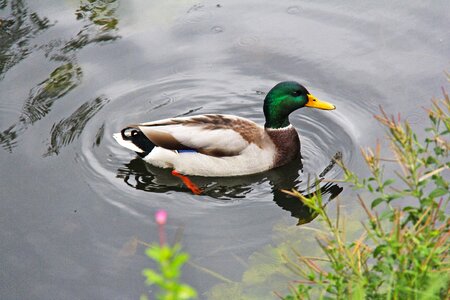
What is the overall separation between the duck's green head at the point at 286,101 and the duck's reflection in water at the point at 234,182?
0.45 meters

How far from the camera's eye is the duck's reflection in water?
6434mm

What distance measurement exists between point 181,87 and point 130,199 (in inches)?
66.1

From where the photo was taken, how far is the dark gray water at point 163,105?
577 centimetres

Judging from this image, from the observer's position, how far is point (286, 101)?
6969 mm

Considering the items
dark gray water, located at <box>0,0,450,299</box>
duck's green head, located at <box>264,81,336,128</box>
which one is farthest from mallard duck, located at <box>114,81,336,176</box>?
dark gray water, located at <box>0,0,450,299</box>

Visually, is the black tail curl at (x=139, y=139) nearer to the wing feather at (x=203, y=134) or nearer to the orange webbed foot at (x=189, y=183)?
the wing feather at (x=203, y=134)

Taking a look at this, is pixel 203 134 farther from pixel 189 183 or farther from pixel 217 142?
pixel 189 183

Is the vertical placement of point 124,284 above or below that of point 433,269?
below

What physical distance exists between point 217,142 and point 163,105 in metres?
0.95

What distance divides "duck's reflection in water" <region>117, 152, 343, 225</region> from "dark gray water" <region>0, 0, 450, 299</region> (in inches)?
0.7

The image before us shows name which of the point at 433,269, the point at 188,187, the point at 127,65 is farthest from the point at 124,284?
the point at 127,65

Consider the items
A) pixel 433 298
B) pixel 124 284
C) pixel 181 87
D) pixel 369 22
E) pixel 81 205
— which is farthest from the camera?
pixel 369 22

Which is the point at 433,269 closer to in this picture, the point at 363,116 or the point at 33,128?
the point at 363,116

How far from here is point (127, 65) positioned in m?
7.91
